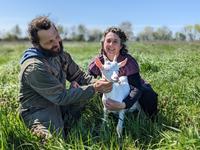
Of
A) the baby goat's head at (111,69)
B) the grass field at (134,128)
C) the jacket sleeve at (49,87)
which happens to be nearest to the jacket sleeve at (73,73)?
the grass field at (134,128)

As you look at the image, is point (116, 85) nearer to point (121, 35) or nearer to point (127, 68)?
point (127, 68)

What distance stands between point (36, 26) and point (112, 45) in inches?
36.8

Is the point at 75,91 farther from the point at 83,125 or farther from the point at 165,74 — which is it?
the point at 165,74

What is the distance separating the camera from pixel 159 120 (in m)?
5.41

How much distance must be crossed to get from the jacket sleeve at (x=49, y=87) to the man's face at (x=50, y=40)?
0.28 meters

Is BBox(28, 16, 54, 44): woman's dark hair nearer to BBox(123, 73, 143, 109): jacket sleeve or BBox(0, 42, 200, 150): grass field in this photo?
BBox(0, 42, 200, 150): grass field

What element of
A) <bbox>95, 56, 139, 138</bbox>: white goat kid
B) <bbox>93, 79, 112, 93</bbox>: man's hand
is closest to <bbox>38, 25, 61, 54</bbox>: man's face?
<bbox>95, 56, 139, 138</bbox>: white goat kid

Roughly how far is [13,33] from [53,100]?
9891 centimetres

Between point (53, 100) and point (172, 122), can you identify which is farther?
point (172, 122)

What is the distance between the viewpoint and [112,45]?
5211 millimetres

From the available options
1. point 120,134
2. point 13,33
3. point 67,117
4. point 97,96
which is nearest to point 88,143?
point 120,134

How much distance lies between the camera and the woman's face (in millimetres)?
5211

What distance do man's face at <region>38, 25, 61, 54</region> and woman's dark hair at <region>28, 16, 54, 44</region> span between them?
0.05 m

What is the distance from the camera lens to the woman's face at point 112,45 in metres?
5.21
